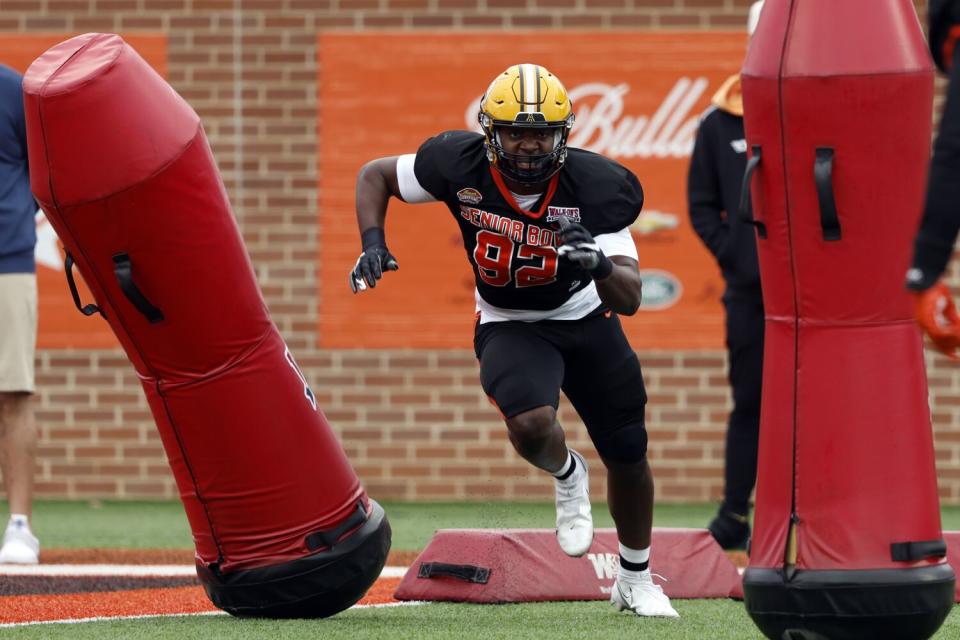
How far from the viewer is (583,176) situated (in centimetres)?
514

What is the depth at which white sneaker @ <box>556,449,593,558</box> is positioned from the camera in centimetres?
520

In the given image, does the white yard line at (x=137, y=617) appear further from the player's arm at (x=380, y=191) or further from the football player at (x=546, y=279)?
the player's arm at (x=380, y=191)

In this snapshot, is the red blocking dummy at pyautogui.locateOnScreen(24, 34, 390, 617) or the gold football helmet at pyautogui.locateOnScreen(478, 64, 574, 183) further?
the gold football helmet at pyautogui.locateOnScreen(478, 64, 574, 183)

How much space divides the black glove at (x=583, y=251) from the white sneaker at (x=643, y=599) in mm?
1126

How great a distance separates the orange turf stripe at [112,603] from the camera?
5.07 meters

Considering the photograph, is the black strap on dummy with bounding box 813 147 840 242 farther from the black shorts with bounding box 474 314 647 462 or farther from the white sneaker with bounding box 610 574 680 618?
the white sneaker with bounding box 610 574 680 618

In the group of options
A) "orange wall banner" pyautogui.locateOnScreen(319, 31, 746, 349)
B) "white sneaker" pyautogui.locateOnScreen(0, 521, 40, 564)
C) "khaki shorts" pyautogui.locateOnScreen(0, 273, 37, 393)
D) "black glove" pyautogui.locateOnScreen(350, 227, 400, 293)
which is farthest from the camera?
"orange wall banner" pyautogui.locateOnScreen(319, 31, 746, 349)

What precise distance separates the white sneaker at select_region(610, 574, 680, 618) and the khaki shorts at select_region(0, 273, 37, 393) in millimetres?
2740

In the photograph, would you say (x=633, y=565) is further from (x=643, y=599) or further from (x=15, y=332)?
(x=15, y=332)

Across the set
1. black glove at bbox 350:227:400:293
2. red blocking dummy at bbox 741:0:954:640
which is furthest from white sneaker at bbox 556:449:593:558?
red blocking dummy at bbox 741:0:954:640

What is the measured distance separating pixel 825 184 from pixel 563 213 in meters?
1.21

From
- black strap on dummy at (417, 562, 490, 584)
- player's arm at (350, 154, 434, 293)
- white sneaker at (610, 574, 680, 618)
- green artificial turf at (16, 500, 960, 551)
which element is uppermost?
player's arm at (350, 154, 434, 293)

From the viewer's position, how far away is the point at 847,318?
410 centimetres

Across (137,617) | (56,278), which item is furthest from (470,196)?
(56,278)
